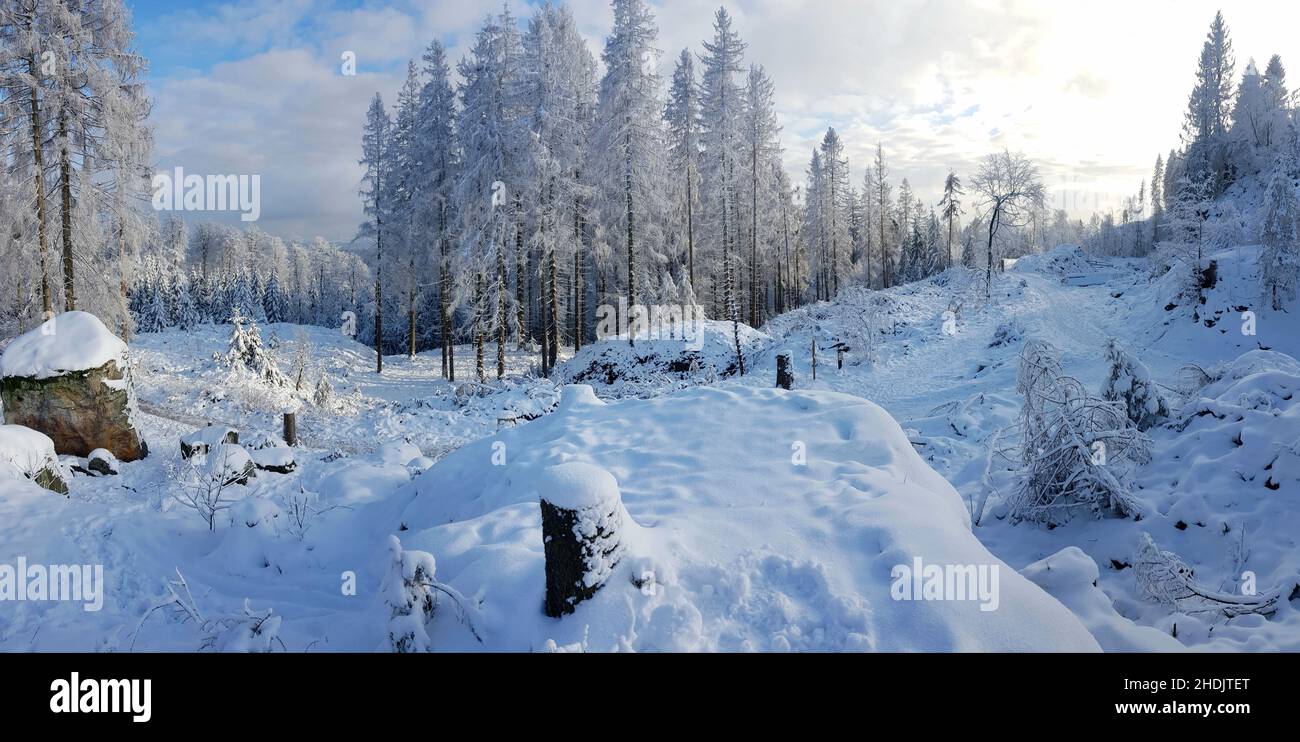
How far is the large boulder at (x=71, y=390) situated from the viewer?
438 inches

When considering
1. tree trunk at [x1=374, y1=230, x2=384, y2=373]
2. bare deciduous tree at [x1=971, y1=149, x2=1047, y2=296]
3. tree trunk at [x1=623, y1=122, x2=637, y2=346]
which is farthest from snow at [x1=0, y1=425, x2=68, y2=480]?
bare deciduous tree at [x1=971, y1=149, x2=1047, y2=296]

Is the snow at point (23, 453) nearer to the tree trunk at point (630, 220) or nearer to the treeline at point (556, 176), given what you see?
the treeline at point (556, 176)

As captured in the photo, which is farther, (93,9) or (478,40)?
(478,40)

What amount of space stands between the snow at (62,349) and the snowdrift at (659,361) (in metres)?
12.7

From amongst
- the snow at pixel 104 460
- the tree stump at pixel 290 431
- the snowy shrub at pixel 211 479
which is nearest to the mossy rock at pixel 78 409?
the snow at pixel 104 460

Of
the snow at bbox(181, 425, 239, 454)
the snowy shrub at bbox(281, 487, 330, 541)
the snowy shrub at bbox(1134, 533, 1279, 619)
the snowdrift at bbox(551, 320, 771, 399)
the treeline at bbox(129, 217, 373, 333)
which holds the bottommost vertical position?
the snowy shrub at bbox(1134, 533, 1279, 619)

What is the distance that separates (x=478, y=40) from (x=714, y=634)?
81.6 ft

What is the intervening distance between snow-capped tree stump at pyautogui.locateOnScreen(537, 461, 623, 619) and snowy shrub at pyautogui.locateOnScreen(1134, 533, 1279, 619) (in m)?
5.59

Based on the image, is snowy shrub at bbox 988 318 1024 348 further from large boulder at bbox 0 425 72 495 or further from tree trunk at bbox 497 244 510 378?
large boulder at bbox 0 425 72 495

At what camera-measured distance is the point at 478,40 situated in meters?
22.8

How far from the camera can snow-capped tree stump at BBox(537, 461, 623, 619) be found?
3.97m
